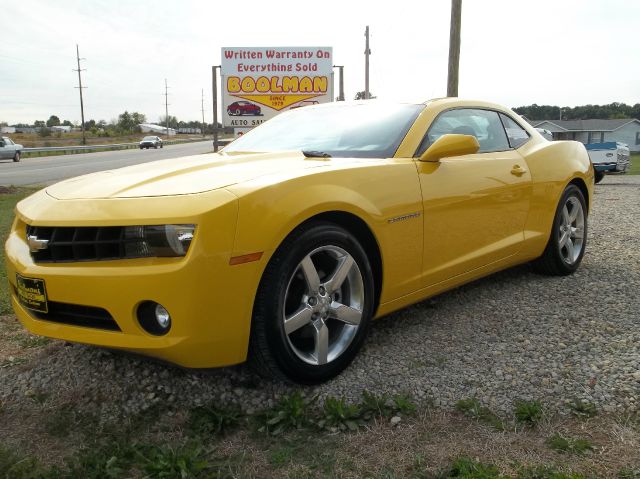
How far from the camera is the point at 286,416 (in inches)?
97.4

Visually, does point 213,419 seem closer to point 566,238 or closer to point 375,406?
point 375,406

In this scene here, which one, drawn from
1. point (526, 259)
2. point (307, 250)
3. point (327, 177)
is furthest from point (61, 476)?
point (526, 259)

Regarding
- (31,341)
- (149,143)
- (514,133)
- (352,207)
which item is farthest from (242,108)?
(149,143)

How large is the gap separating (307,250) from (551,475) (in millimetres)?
1296

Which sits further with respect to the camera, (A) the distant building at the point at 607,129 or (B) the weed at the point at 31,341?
(A) the distant building at the point at 607,129

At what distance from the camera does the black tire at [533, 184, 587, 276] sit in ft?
14.7

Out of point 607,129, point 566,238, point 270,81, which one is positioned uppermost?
point 270,81

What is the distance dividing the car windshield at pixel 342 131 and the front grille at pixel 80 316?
157 centimetres

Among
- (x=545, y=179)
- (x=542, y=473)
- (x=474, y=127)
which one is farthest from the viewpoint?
(x=545, y=179)

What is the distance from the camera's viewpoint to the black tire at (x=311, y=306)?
2.51m

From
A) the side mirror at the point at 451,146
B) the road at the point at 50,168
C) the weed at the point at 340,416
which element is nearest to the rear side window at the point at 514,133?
the side mirror at the point at 451,146

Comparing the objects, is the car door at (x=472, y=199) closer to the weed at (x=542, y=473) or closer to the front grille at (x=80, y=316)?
the weed at (x=542, y=473)

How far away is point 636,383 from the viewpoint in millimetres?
2721

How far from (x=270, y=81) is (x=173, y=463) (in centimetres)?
1247
